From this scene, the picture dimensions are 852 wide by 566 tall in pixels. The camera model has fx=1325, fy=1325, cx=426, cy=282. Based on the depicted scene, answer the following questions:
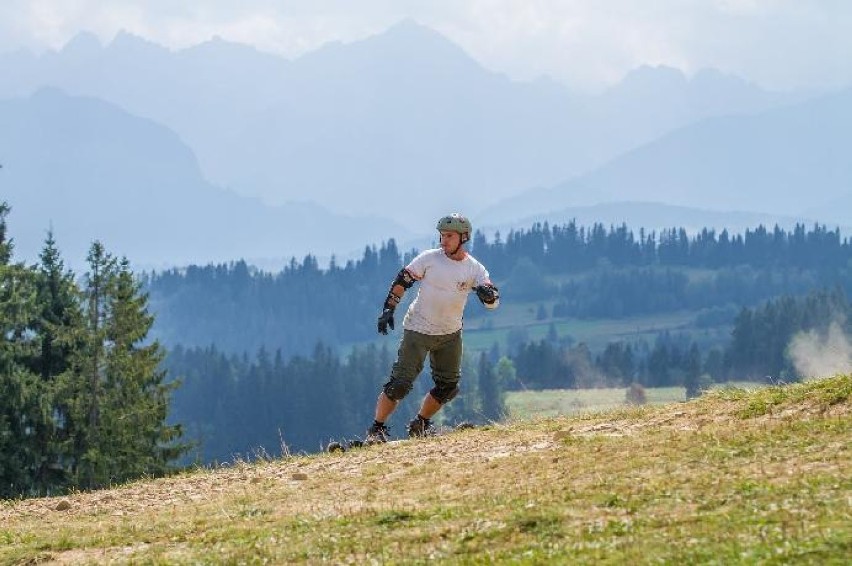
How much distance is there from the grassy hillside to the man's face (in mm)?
2887

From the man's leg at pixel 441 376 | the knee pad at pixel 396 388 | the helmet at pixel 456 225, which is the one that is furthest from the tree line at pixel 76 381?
the helmet at pixel 456 225

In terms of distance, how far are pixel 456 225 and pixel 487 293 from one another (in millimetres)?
1130

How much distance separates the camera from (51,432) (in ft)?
210

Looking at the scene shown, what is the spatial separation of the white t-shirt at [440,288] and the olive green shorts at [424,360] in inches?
6.8

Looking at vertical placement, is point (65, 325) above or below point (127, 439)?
above

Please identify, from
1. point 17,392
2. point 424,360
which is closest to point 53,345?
point 17,392

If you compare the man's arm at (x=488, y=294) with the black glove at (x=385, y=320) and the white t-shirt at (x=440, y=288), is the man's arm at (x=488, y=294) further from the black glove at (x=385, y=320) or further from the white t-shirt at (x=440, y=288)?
the black glove at (x=385, y=320)

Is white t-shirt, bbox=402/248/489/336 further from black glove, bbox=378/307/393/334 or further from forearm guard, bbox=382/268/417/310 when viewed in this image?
black glove, bbox=378/307/393/334

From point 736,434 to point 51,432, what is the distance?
2126 inches

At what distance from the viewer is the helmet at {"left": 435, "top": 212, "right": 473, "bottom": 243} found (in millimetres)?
19922

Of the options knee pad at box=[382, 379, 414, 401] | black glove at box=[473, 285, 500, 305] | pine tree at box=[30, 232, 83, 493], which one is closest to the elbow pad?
black glove at box=[473, 285, 500, 305]

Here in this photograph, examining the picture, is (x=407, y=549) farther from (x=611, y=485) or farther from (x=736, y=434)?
(x=736, y=434)

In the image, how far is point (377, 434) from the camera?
20.2 m

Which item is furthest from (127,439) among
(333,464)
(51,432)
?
(333,464)
